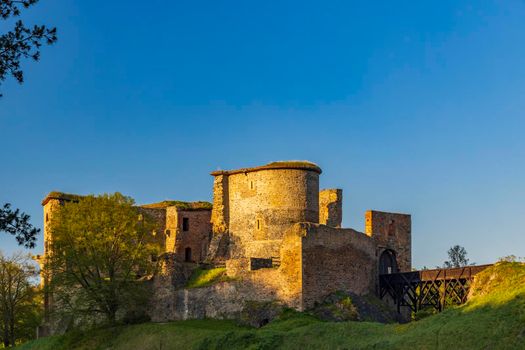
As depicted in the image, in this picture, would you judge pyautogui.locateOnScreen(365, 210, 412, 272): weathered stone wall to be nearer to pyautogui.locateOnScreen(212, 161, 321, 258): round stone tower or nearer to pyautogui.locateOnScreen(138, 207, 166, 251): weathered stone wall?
pyautogui.locateOnScreen(212, 161, 321, 258): round stone tower

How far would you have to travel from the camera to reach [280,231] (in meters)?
53.9

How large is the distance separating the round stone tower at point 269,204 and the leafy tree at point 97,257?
6.98 metres

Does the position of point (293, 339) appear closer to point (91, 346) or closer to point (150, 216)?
point (91, 346)

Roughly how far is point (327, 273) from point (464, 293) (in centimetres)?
764

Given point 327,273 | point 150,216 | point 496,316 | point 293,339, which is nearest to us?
point 496,316

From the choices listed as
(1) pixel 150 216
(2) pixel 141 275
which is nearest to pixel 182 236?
(1) pixel 150 216

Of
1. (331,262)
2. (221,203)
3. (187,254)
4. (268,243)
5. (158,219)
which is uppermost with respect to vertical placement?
(221,203)

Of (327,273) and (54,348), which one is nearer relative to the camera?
(327,273)

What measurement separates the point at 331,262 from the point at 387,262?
1109 centimetres

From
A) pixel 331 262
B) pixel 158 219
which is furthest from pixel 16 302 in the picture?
pixel 331 262

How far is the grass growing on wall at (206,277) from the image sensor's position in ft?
163

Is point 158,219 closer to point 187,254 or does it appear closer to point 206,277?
point 187,254

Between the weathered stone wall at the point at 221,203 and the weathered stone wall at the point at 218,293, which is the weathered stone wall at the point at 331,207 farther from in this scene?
the weathered stone wall at the point at 218,293

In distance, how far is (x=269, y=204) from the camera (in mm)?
54594
